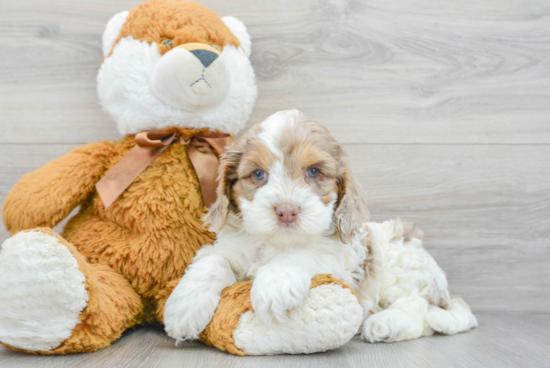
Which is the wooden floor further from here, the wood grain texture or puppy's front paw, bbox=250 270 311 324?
puppy's front paw, bbox=250 270 311 324

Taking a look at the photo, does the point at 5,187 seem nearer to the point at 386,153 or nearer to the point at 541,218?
the point at 386,153

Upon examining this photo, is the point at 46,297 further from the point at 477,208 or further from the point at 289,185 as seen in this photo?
the point at 477,208

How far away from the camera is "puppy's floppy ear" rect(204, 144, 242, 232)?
4.58 feet

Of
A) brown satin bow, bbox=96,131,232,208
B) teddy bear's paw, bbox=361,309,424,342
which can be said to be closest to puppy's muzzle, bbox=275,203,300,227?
brown satin bow, bbox=96,131,232,208

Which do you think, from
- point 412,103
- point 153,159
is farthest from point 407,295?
point 153,159

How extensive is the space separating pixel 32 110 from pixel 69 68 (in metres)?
0.25

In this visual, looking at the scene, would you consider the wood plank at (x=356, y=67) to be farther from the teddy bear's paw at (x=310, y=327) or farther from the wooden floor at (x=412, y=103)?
the teddy bear's paw at (x=310, y=327)

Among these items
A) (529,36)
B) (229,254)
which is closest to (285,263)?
(229,254)

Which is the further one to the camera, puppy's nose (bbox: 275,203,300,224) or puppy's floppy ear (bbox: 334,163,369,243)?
puppy's floppy ear (bbox: 334,163,369,243)

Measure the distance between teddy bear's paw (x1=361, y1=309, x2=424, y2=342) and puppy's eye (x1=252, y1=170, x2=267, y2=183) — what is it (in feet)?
2.05

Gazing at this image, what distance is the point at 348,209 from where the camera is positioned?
136 centimetres

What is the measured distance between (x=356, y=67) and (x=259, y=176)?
3.22ft

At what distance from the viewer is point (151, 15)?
1.64 meters

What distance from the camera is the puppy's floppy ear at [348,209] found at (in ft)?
4.45
